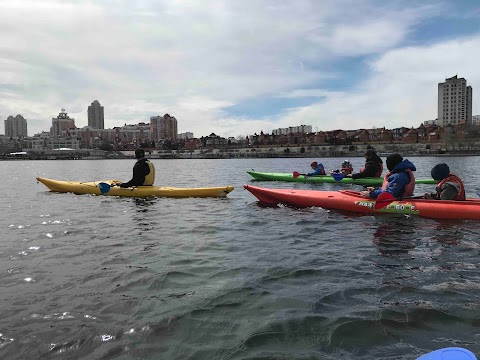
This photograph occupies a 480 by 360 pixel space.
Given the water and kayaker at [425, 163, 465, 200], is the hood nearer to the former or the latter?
kayaker at [425, 163, 465, 200]

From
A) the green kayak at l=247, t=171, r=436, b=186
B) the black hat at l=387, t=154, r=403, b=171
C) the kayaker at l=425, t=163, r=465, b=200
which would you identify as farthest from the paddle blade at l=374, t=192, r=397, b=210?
the green kayak at l=247, t=171, r=436, b=186

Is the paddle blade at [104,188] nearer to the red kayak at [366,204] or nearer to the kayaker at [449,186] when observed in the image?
the red kayak at [366,204]

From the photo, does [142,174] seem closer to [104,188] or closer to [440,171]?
[104,188]

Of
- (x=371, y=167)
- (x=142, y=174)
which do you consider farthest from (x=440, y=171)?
(x=142, y=174)

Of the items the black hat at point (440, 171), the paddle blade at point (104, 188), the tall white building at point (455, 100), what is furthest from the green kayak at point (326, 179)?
the tall white building at point (455, 100)

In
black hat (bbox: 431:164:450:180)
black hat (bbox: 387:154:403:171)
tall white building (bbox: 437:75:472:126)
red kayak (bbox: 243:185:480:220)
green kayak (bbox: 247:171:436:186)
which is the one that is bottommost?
red kayak (bbox: 243:185:480:220)

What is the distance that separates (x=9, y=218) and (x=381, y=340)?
497 inches

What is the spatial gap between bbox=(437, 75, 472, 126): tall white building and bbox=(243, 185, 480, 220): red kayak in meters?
201

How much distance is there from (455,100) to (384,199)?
20831cm

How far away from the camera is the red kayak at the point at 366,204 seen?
1046 cm

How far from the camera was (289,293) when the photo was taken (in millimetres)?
5559

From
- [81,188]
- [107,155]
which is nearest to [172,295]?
[81,188]

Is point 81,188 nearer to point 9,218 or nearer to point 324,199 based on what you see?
point 9,218

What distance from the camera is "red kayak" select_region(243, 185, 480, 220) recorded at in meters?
10.5
